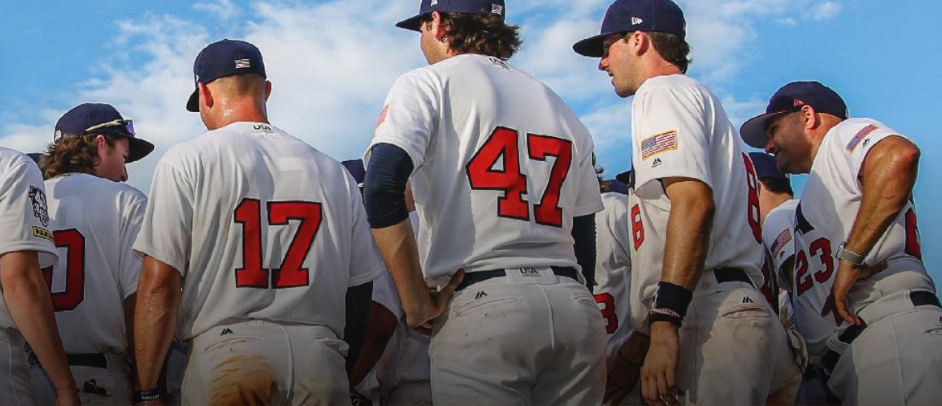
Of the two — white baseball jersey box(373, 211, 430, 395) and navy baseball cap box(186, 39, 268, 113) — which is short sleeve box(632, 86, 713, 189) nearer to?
navy baseball cap box(186, 39, 268, 113)

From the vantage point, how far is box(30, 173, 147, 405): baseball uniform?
17.5ft

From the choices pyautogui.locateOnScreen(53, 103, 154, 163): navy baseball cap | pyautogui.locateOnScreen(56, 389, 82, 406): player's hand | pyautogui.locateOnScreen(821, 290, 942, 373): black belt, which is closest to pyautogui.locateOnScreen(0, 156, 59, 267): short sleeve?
pyautogui.locateOnScreen(56, 389, 82, 406): player's hand

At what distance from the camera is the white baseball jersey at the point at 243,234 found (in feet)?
13.9

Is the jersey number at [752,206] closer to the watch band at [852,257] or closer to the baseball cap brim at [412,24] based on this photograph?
the watch band at [852,257]

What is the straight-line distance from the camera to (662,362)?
400 cm

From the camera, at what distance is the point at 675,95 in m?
4.43

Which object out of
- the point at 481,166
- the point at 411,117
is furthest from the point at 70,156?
the point at 481,166

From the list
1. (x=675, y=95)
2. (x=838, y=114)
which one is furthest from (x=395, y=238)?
(x=838, y=114)

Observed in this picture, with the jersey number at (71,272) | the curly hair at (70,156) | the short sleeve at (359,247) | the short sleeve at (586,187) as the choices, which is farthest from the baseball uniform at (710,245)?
the curly hair at (70,156)

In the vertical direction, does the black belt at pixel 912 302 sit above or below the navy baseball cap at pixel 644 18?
below

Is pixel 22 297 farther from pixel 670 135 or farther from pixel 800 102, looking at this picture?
pixel 800 102

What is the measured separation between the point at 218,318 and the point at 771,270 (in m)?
4.00

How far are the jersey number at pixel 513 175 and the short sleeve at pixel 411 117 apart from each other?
0.24 metres

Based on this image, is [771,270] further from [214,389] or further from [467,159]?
[214,389]
